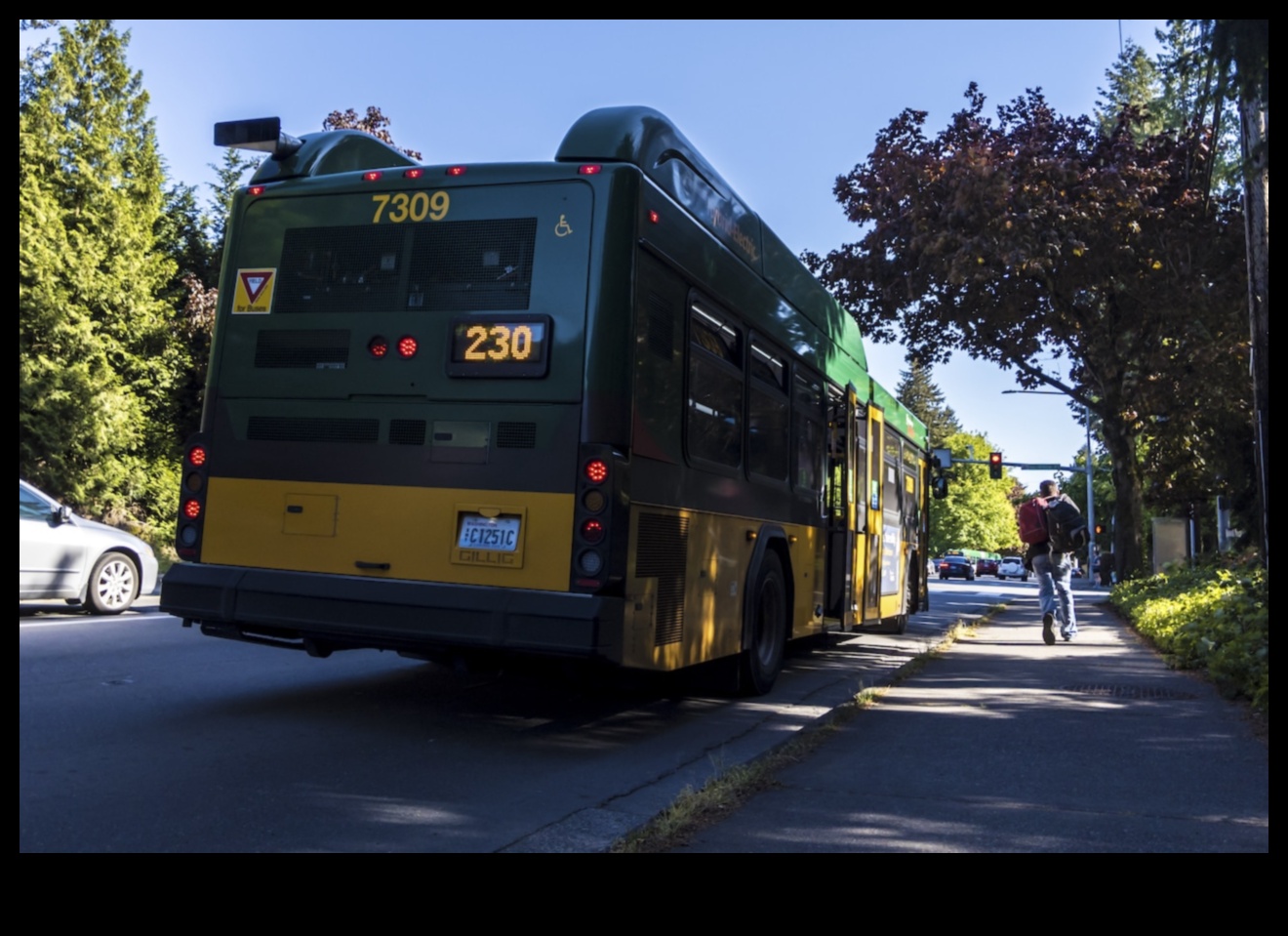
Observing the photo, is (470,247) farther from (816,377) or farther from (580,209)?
(816,377)

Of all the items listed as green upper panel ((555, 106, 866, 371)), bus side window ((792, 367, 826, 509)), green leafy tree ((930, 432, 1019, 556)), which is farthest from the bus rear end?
green leafy tree ((930, 432, 1019, 556))

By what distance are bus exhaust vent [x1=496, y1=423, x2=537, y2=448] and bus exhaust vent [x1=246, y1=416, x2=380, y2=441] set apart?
72 cm

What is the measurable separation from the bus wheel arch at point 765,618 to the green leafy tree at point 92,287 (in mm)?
4652

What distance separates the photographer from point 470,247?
6.51 metres

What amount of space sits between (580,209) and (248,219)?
208cm

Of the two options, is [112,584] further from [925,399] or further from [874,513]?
[925,399]

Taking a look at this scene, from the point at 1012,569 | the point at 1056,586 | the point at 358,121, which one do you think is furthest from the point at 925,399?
the point at 1056,586

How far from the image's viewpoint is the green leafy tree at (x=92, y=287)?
6.79m

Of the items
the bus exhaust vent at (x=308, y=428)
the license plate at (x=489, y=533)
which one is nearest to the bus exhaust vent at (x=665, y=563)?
the license plate at (x=489, y=533)

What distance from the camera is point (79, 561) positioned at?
9.90 m

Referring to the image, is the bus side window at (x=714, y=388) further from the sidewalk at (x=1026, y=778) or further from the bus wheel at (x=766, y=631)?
the sidewalk at (x=1026, y=778)

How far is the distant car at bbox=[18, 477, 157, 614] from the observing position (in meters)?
8.91

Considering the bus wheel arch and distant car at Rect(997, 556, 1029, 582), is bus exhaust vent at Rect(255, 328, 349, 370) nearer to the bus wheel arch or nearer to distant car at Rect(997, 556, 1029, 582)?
the bus wheel arch
